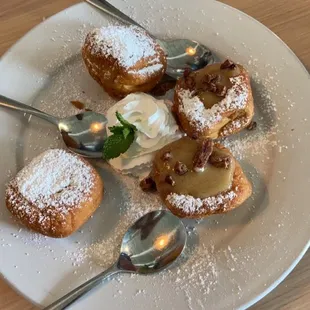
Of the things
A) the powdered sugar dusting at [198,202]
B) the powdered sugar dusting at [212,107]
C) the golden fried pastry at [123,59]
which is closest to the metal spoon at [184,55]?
the golden fried pastry at [123,59]

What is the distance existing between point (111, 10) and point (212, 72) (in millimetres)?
364

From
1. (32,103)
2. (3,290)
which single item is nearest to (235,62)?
(32,103)

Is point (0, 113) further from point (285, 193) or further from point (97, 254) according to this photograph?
point (285, 193)

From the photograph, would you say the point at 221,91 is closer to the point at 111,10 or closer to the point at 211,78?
the point at 211,78

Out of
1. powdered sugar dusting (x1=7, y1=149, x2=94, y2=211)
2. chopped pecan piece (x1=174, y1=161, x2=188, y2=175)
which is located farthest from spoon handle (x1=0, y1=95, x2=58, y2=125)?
chopped pecan piece (x1=174, y1=161, x2=188, y2=175)

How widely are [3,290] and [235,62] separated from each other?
79 cm

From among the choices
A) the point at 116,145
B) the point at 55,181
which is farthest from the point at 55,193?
the point at 116,145

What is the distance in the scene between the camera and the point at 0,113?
4.29ft

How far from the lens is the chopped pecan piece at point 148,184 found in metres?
1.20

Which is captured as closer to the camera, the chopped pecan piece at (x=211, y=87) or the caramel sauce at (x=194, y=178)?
the caramel sauce at (x=194, y=178)

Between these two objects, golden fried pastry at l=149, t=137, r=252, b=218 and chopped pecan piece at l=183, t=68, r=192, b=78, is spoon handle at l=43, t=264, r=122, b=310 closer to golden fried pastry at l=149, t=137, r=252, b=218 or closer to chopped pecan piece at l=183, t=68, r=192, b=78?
golden fried pastry at l=149, t=137, r=252, b=218

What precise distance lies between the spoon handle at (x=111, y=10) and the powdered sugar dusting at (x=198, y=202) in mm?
553

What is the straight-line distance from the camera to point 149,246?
1119 mm

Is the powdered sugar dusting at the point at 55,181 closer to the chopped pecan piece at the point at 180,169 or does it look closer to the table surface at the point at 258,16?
the chopped pecan piece at the point at 180,169
